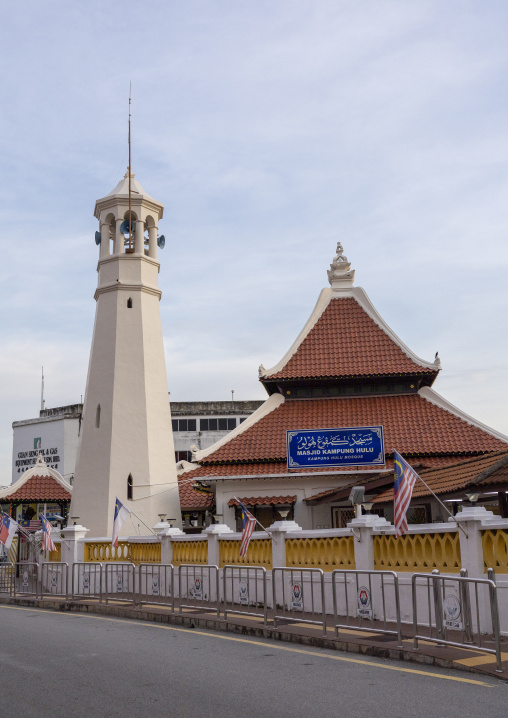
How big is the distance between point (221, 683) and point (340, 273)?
82.4 feet

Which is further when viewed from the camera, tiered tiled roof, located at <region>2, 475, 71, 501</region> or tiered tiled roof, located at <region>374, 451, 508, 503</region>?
tiered tiled roof, located at <region>2, 475, 71, 501</region>

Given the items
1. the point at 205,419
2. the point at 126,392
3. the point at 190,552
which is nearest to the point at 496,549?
the point at 190,552

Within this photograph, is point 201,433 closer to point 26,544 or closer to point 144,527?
point 26,544

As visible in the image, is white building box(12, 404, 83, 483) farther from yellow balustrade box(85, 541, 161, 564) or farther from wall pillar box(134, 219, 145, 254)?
yellow balustrade box(85, 541, 161, 564)

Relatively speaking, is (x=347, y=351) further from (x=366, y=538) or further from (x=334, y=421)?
(x=366, y=538)

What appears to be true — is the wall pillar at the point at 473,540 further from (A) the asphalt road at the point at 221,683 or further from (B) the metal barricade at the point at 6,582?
(B) the metal barricade at the point at 6,582

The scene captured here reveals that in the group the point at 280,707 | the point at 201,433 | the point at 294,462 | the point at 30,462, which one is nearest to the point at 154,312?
the point at 294,462

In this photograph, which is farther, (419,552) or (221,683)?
(419,552)

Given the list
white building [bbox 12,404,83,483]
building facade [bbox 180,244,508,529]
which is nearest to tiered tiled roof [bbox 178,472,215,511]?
building facade [bbox 180,244,508,529]

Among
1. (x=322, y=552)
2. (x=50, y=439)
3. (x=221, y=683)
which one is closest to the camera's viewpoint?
(x=221, y=683)

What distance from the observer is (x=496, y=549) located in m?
11.2

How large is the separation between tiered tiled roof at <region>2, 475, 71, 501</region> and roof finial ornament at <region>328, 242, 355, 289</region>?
15179 millimetres

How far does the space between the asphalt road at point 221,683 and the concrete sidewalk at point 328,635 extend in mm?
214

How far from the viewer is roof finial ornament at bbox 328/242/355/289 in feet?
106
